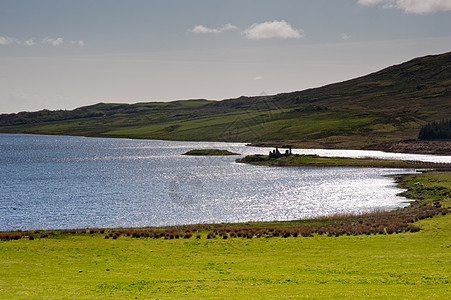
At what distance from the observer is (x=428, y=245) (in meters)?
42.8

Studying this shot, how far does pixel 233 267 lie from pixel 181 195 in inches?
2558

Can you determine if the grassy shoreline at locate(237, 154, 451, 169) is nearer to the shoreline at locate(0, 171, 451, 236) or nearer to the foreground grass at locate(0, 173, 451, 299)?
the shoreline at locate(0, 171, 451, 236)

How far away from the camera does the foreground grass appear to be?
2845 centimetres

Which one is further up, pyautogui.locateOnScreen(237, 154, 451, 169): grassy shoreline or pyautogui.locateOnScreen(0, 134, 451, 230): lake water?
pyautogui.locateOnScreen(237, 154, 451, 169): grassy shoreline

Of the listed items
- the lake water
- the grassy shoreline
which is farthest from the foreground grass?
the grassy shoreline

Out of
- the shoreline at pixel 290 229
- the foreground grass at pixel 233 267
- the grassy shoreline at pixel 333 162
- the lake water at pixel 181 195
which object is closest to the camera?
the foreground grass at pixel 233 267

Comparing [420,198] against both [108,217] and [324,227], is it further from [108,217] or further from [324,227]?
[108,217]

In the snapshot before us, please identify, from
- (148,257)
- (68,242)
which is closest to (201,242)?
(148,257)

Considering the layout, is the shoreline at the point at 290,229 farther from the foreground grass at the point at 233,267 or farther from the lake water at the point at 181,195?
the lake water at the point at 181,195

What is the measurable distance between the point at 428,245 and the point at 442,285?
1581 centimetres

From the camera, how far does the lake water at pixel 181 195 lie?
251 ft

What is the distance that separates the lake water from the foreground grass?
73.3 ft

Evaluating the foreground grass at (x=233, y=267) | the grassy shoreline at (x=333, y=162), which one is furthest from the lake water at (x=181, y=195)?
the foreground grass at (x=233, y=267)

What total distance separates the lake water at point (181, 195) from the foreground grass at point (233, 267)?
880 inches
